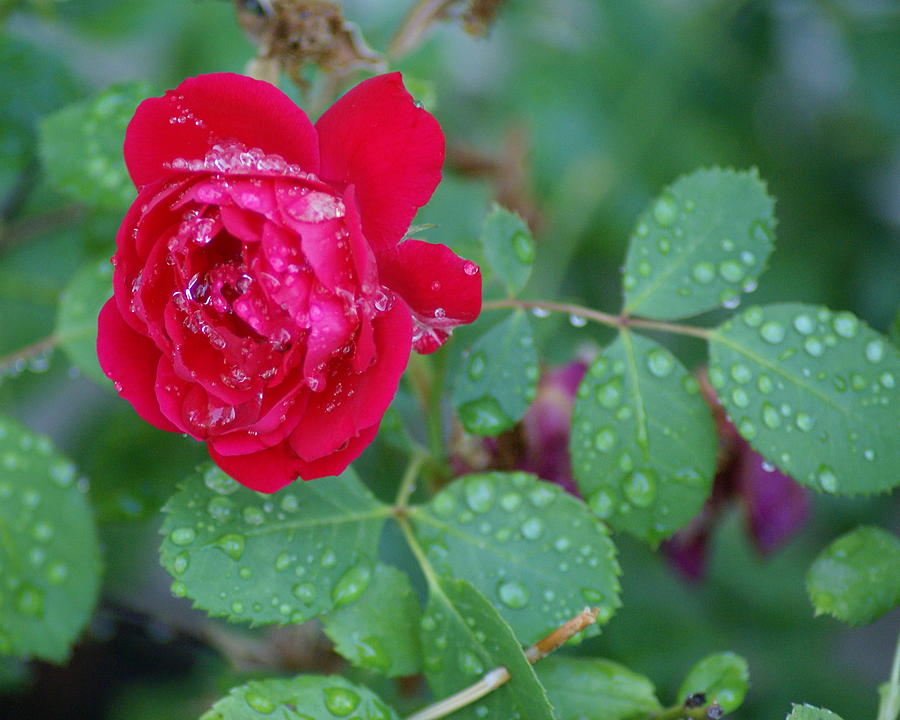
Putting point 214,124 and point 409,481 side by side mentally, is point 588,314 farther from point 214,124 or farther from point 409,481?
point 214,124

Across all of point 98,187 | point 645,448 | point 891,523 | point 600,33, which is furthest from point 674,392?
point 600,33

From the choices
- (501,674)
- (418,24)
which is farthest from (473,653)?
(418,24)

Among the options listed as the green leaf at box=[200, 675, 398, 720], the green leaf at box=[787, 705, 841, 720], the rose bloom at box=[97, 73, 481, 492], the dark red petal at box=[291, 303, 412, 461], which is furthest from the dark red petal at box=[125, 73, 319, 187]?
the green leaf at box=[787, 705, 841, 720]

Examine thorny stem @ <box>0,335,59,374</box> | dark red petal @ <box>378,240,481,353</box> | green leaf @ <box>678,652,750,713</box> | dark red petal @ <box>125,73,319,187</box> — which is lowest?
green leaf @ <box>678,652,750,713</box>

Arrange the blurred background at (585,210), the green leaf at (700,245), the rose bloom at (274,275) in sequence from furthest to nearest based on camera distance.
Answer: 1. the blurred background at (585,210)
2. the green leaf at (700,245)
3. the rose bloom at (274,275)

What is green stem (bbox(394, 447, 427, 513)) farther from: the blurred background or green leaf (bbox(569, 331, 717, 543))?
the blurred background

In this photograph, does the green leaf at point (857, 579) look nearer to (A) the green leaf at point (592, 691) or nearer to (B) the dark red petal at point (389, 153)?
(A) the green leaf at point (592, 691)

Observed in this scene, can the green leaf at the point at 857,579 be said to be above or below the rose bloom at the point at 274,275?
below

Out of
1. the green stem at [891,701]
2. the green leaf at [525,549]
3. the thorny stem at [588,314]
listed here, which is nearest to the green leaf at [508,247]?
the thorny stem at [588,314]
